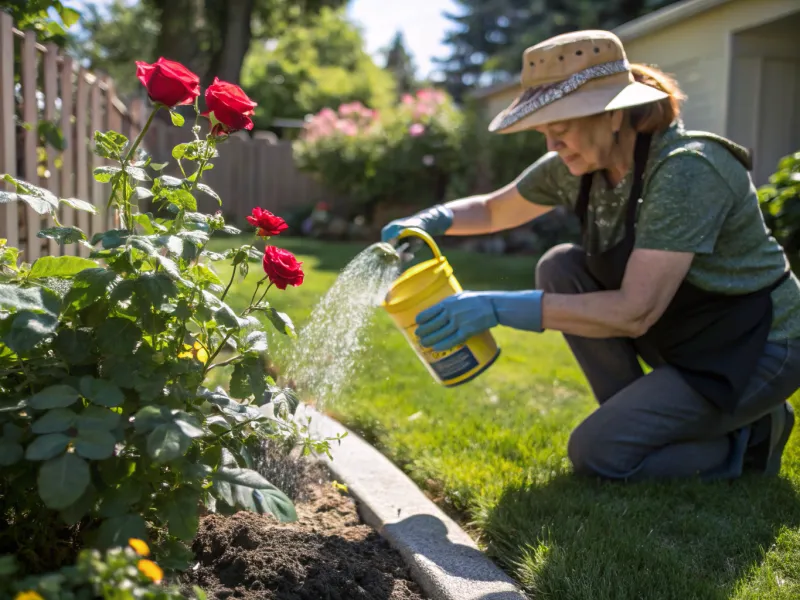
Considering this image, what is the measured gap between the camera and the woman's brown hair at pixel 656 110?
2.38m

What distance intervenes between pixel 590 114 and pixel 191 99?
1136mm

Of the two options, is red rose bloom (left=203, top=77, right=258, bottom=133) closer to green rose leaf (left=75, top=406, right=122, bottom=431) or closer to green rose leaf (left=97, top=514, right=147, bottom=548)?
green rose leaf (left=75, top=406, right=122, bottom=431)

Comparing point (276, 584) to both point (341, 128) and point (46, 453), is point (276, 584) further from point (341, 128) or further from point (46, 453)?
point (341, 128)

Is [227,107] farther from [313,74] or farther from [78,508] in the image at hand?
[313,74]

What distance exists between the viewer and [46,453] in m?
1.25

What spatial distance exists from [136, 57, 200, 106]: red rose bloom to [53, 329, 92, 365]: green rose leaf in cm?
46

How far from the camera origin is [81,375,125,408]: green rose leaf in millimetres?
1369

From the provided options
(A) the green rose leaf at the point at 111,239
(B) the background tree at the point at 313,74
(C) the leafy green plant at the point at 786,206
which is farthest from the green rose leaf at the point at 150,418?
(B) the background tree at the point at 313,74

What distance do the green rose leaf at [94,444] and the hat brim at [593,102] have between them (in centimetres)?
139

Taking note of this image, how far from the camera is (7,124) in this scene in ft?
10.0

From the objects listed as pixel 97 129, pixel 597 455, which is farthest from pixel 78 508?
pixel 97 129

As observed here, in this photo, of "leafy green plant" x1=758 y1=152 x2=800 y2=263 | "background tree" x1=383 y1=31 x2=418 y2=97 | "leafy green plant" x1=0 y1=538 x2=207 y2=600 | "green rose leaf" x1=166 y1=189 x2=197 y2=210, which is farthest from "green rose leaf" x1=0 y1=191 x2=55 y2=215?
"background tree" x1=383 y1=31 x2=418 y2=97

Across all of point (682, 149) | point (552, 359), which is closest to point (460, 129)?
point (552, 359)

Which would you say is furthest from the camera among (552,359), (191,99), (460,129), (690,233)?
(460,129)
